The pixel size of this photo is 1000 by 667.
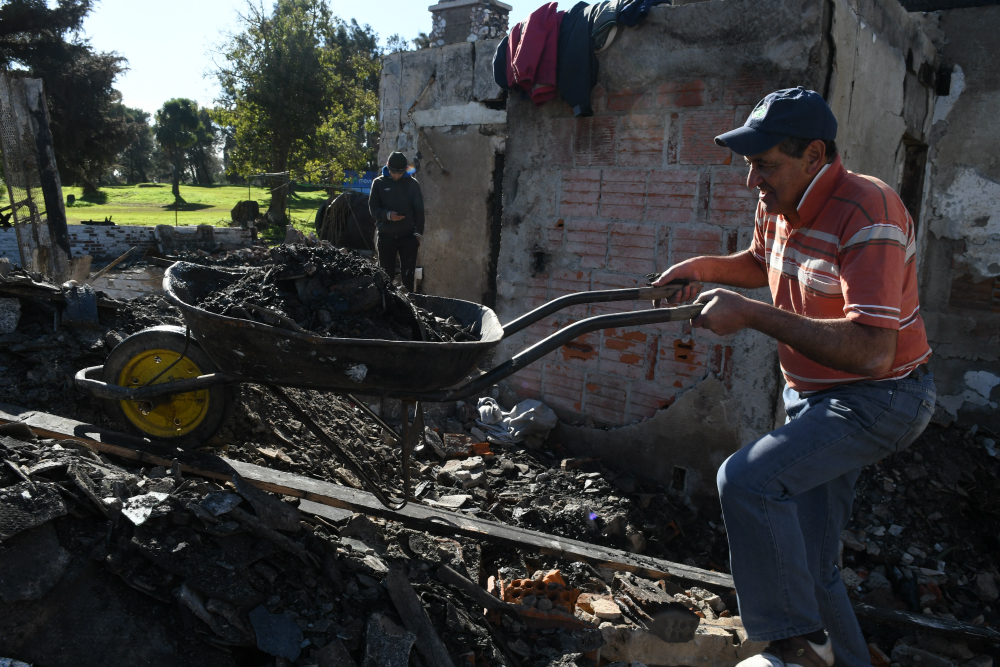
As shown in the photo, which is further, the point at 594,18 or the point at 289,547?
the point at 594,18

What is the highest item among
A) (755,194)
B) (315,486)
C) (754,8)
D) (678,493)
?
(754,8)

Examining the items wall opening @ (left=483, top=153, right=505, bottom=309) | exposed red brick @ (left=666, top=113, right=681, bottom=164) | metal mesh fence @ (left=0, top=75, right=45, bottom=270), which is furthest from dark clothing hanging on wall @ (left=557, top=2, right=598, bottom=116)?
metal mesh fence @ (left=0, top=75, right=45, bottom=270)

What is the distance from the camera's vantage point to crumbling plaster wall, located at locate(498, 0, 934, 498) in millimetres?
4008

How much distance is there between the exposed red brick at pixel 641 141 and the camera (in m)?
4.42

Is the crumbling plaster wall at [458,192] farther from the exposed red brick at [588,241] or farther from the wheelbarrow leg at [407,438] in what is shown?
the wheelbarrow leg at [407,438]

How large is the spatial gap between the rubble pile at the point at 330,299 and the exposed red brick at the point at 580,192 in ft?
7.02

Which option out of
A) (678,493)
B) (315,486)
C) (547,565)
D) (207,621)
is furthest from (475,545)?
(678,493)

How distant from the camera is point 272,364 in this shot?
2594mm

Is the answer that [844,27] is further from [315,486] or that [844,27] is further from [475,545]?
[315,486]

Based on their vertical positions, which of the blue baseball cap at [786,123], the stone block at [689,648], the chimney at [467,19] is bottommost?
the stone block at [689,648]

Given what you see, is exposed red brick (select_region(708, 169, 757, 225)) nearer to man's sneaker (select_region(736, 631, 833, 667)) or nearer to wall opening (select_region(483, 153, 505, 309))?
man's sneaker (select_region(736, 631, 833, 667))

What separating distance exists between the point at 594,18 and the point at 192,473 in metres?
3.85

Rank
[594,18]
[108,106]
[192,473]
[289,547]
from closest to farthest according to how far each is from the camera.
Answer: [289,547] → [192,473] → [594,18] → [108,106]

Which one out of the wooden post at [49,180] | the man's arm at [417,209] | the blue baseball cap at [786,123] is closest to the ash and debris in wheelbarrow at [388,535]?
the blue baseball cap at [786,123]
